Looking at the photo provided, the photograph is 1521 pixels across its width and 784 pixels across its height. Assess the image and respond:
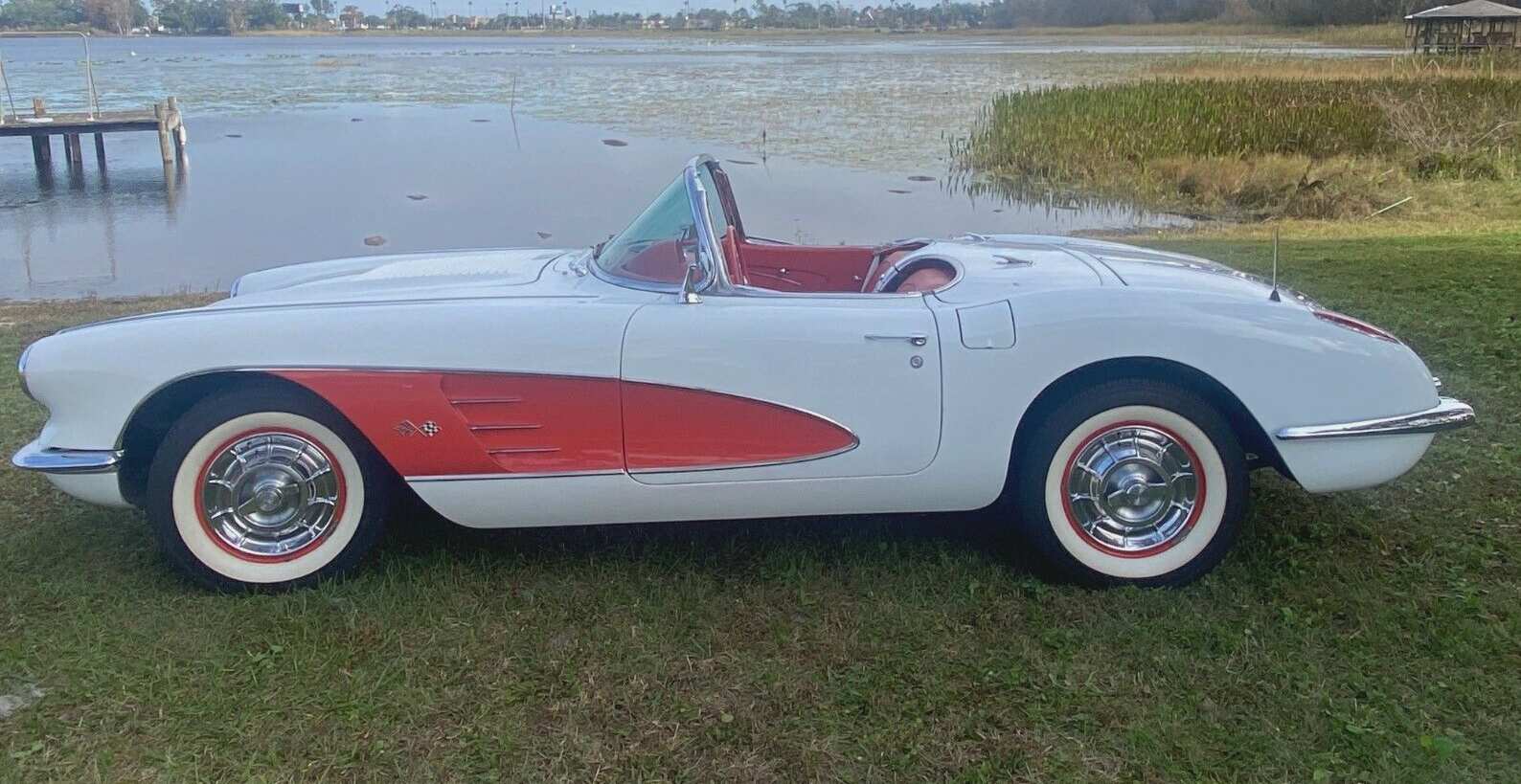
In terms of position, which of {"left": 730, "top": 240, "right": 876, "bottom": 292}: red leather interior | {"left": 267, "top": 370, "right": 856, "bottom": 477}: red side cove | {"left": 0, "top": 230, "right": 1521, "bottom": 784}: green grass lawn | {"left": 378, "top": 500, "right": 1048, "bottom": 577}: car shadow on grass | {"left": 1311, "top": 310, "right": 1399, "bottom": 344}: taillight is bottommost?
{"left": 0, "top": 230, "right": 1521, "bottom": 784}: green grass lawn

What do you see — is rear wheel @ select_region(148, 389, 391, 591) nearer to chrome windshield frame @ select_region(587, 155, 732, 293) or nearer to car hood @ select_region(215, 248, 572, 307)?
car hood @ select_region(215, 248, 572, 307)

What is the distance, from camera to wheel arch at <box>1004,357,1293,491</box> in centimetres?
337

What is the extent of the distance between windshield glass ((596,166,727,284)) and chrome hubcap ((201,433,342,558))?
3.67ft

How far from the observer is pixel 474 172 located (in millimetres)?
19156

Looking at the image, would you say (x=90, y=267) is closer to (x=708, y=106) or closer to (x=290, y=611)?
(x=290, y=611)

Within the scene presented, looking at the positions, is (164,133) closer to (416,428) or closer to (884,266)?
(884,266)

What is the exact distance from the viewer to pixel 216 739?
9.05 ft

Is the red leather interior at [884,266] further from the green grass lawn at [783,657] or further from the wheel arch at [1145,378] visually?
the wheel arch at [1145,378]

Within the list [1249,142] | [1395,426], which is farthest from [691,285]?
[1249,142]

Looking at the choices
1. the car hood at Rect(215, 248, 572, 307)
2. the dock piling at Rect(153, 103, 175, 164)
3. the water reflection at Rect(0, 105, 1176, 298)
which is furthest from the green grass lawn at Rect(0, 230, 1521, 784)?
the dock piling at Rect(153, 103, 175, 164)

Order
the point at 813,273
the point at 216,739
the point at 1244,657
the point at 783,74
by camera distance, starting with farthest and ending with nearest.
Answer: the point at 783,74
the point at 813,273
the point at 1244,657
the point at 216,739

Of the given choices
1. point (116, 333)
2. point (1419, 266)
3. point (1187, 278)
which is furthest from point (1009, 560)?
point (1419, 266)

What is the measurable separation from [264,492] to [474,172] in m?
16.6

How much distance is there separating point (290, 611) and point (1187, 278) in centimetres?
290
